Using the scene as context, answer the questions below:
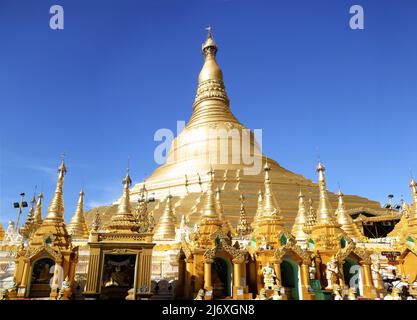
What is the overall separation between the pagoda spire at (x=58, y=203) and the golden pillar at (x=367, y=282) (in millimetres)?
16093

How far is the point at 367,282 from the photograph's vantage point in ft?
57.5

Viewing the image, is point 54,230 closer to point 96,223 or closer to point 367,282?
point 96,223

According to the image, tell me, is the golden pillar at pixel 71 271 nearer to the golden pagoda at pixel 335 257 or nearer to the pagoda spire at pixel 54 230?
the pagoda spire at pixel 54 230

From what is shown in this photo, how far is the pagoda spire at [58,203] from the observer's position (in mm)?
18125

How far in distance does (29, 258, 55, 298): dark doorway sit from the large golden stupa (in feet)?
47.1

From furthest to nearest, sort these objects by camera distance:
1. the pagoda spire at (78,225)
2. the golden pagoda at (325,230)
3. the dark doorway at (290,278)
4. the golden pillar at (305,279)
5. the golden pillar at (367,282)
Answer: the pagoda spire at (78,225) → the golden pagoda at (325,230) → the golden pillar at (367,282) → the dark doorway at (290,278) → the golden pillar at (305,279)

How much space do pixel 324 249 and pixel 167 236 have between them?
1071 cm

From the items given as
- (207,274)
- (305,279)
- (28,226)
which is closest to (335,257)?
(305,279)

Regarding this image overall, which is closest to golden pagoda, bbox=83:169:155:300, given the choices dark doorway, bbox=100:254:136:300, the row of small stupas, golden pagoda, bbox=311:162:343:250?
dark doorway, bbox=100:254:136:300

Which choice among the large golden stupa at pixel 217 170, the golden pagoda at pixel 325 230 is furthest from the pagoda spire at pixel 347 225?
the large golden stupa at pixel 217 170

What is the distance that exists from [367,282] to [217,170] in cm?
2373

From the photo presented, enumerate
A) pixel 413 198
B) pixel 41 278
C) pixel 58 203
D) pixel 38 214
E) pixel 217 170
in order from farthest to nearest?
pixel 217 170 < pixel 38 214 < pixel 413 198 < pixel 58 203 < pixel 41 278

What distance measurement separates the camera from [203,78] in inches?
2120

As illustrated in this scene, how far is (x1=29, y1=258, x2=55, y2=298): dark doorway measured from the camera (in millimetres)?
15984
